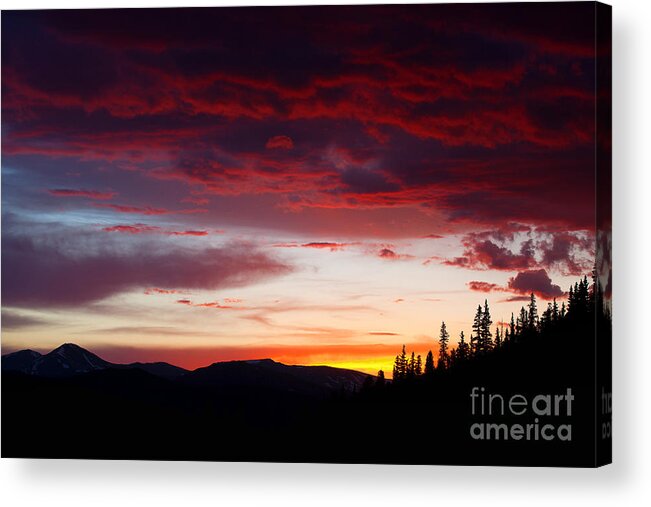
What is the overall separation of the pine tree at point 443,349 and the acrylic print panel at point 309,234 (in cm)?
3

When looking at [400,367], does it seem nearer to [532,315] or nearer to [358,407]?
[358,407]

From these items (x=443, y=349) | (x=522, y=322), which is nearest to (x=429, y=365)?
(x=443, y=349)

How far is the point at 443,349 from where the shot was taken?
17.3 meters

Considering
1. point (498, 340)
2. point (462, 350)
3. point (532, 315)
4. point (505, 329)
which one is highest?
point (532, 315)

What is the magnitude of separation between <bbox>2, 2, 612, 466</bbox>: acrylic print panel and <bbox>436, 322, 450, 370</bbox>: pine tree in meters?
0.03

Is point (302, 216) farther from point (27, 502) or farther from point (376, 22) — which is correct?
point (27, 502)

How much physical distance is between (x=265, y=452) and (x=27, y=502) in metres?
2.63

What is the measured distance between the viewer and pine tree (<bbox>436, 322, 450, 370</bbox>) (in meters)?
17.3

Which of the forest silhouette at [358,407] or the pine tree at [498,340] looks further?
the pine tree at [498,340]

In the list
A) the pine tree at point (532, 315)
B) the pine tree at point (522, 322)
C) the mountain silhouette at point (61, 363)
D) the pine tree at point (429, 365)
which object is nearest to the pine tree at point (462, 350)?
the pine tree at point (429, 365)

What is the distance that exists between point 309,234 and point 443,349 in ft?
6.18

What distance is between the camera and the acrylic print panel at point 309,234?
17.1 meters

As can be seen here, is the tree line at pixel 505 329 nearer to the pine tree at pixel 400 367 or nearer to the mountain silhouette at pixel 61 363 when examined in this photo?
the pine tree at pixel 400 367

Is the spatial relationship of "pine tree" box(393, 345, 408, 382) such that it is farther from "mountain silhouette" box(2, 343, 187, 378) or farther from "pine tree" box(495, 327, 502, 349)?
"mountain silhouette" box(2, 343, 187, 378)
